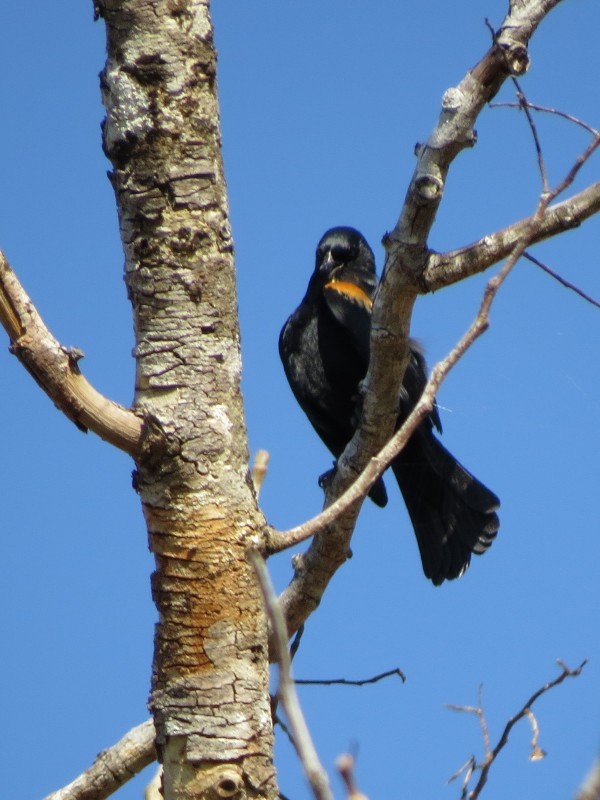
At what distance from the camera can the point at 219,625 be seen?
219 centimetres

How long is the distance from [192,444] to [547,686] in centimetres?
127

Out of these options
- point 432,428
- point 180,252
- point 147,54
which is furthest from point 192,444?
point 432,428

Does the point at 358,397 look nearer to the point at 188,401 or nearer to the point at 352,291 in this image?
the point at 352,291

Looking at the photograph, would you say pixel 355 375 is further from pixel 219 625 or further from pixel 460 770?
pixel 219 625

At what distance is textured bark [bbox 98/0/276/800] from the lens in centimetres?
214

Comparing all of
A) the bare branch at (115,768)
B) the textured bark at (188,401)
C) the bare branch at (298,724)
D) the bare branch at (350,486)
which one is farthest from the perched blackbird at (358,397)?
the bare branch at (298,724)

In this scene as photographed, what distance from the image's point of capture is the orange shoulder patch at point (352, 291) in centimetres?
533

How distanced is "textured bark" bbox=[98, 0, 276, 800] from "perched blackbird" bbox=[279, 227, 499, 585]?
7.39ft

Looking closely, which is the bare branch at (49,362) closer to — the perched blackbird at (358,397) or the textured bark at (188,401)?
the textured bark at (188,401)

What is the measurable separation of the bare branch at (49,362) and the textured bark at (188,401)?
0.11m

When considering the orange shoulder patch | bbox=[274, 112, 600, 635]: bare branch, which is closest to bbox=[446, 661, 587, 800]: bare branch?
bbox=[274, 112, 600, 635]: bare branch

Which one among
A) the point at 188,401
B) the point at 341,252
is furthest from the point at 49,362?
the point at 341,252

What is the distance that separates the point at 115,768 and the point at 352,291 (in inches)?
115

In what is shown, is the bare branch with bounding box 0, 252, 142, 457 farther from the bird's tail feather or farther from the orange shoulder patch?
the orange shoulder patch
